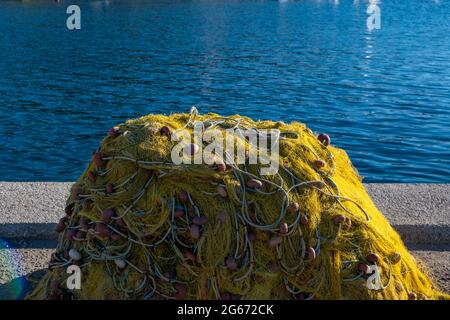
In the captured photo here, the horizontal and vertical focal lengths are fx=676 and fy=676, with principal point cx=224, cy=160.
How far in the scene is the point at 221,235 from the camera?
4.26 m

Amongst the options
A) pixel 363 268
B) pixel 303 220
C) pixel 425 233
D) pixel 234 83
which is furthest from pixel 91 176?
pixel 234 83

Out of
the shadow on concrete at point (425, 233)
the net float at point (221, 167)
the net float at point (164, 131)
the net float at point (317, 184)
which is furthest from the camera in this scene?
the shadow on concrete at point (425, 233)

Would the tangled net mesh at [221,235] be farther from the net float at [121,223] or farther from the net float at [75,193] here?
the net float at [75,193]

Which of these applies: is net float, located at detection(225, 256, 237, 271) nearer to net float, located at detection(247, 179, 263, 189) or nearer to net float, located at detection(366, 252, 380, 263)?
net float, located at detection(247, 179, 263, 189)

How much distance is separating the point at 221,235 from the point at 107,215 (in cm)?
76

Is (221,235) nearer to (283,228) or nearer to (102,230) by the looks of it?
(283,228)

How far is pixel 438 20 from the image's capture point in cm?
3931

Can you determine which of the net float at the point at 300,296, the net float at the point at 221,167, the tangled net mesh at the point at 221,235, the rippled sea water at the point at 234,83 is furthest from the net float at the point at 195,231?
the rippled sea water at the point at 234,83

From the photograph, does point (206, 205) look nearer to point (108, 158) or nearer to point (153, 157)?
point (153, 157)

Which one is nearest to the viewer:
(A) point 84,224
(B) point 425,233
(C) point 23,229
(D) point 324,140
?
(A) point 84,224

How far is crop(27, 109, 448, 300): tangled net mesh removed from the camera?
4270mm

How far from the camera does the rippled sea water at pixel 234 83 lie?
14.1m

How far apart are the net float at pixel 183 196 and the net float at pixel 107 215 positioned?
0.46m

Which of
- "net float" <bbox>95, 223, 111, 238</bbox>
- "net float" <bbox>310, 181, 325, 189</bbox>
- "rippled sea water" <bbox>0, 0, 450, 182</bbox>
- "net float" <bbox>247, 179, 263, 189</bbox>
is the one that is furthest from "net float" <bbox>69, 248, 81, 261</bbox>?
"rippled sea water" <bbox>0, 0, 450, 182</bbox>
